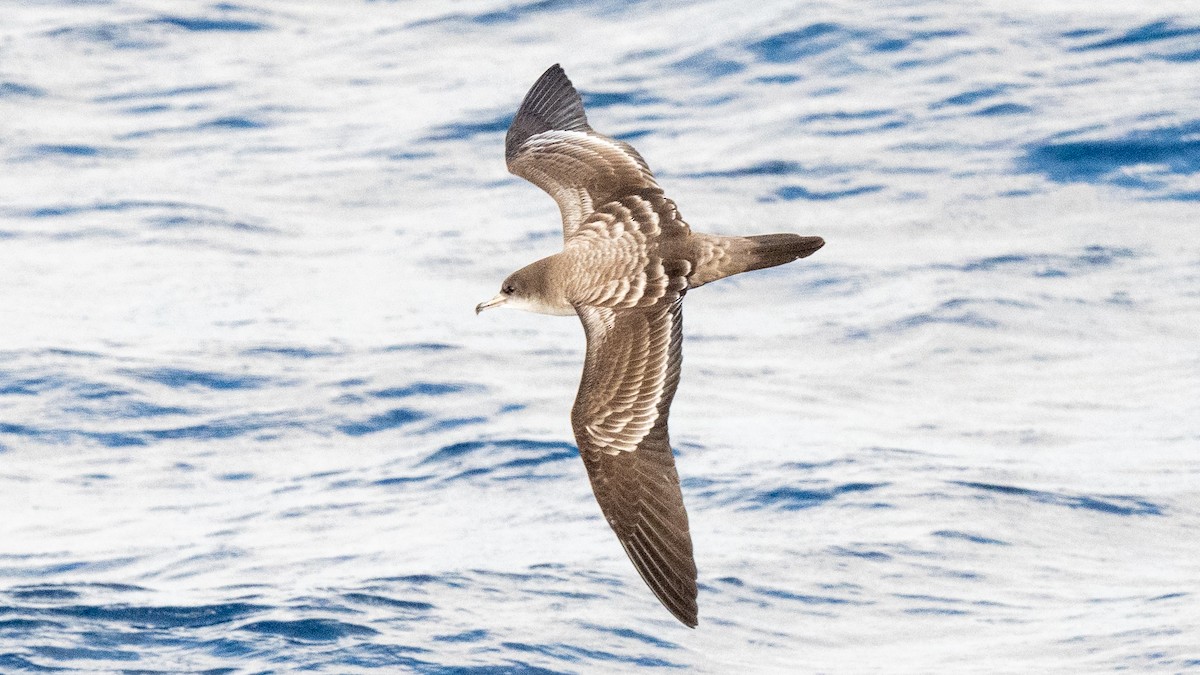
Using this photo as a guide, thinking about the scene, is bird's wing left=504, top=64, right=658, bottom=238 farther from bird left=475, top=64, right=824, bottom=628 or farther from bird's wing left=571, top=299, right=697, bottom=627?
bird's wing left=571, top=299, right=697, bottom=627

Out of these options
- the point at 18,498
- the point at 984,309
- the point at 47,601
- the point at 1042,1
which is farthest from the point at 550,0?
the point at 47,601

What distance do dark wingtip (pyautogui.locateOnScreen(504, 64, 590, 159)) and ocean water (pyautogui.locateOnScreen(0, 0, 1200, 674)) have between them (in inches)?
92.0

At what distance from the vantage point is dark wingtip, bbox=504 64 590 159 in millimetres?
9086

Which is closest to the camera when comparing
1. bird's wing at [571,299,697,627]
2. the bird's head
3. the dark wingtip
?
bird's wing at [571,299,697,627]

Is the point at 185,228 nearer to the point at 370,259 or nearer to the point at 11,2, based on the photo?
the point at 370,259

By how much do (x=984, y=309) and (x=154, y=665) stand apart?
6332 mm

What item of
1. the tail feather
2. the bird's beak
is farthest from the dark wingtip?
the tail feather

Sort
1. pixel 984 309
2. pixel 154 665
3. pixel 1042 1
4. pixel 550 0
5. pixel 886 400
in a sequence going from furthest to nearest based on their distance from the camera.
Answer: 1. pixel 550 0
2. pixel 1042 1
3. pixel 984 309
4. pixel 886 400
5. pixel 154 665

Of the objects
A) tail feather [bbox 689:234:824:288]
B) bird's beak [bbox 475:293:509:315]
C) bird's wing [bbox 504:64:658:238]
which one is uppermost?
bird's wing [bbox 504:64:658:238]

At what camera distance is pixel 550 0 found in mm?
19188

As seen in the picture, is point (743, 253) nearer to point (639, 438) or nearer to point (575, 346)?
point (639, 438)

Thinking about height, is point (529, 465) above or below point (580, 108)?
below

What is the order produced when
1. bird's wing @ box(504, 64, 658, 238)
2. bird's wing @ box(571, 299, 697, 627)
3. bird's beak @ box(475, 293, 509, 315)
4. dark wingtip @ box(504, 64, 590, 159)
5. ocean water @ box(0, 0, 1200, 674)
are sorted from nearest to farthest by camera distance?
bird's wing @ box(571, 299, 697, 627) → bird's beak @ box(475, 293, 509, 315) → bird's wing @ box(504, 64, 658, 238) → dark wingtip @ box(504, 64, 590, 159) → ocean water @ box(0, 0, 1200, 674)

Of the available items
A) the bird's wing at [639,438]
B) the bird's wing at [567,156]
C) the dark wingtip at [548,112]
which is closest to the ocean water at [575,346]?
the bird's wing at [639,438]
